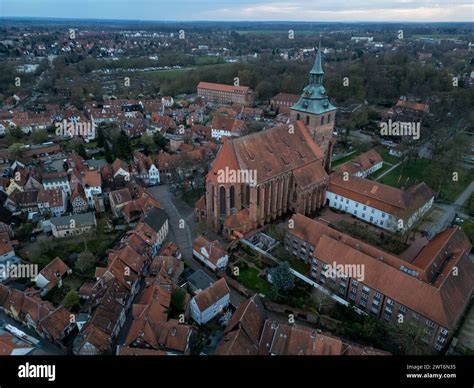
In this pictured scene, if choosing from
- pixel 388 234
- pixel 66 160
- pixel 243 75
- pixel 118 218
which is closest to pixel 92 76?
pixel 243 75

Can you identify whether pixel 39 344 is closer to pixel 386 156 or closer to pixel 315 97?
pixel 315 97

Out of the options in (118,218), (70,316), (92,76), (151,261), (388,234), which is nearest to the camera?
(70,316)

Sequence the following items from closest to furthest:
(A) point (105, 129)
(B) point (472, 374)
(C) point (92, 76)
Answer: (B) point (472, 374) < (A) point (105, 129) < (C) point (92, 76)

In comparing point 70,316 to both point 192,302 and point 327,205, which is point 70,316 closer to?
point 192,302

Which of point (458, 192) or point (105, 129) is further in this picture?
point (105, 129)

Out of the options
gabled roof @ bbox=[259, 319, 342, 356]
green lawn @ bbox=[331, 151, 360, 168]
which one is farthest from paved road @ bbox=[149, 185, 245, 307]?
green lawn @ bbox=[331, 151, 360, 168]

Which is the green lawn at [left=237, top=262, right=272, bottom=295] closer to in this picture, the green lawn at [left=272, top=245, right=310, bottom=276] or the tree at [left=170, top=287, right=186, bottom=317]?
the green lawn at [left=272, top=245, right=310, bottom=276]

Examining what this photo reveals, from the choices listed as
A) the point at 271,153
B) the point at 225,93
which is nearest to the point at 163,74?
the point at 225,93
